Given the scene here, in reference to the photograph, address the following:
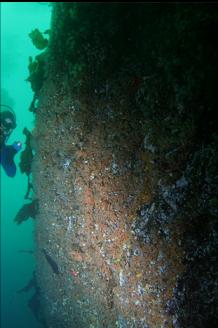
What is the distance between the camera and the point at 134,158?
2.16 metres

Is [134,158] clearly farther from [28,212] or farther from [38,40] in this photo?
[28,212]

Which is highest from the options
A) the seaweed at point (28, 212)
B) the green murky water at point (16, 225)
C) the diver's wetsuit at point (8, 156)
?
the diver's wetsuit at point (8, 156)

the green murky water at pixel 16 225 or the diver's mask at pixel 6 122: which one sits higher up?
the diver's mask at pixel 6 122

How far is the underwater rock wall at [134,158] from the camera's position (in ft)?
5.63

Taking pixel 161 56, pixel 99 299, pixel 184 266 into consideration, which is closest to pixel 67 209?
pixel 99 299

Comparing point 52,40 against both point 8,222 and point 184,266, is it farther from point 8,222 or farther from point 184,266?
point 8,222

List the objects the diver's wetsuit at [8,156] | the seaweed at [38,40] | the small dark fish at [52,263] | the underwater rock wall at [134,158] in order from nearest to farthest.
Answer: the underwater rock wall at [134,158] → the small dark fish at [52,263] → the seaweed at [38,40] → the diver's wetsuit at [8,156]

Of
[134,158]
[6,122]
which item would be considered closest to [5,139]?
[6,122]

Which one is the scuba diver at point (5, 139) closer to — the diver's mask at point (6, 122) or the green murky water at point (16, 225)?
the diver's mask at point (6, 122)

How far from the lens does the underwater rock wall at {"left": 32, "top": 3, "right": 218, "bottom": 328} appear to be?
1716 millimetres

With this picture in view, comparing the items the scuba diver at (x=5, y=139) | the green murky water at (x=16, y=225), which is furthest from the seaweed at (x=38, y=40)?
the green murky water at (x=16, y=225)

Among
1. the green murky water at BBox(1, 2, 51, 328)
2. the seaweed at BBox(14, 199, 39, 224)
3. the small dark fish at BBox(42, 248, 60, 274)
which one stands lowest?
the green murky water at BBox(1, 2, 51, 328)

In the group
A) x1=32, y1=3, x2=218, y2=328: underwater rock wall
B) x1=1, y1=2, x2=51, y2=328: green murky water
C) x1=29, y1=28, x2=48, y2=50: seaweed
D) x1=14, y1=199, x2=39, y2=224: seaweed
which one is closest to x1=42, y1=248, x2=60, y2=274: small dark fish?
x1=32, y1=3, x2=218, y2=328: underwater rock wall

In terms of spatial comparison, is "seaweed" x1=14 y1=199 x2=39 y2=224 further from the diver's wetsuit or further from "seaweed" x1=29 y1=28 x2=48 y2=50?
"seaweed" x1=29 y1=28 x2=48 y2=50
